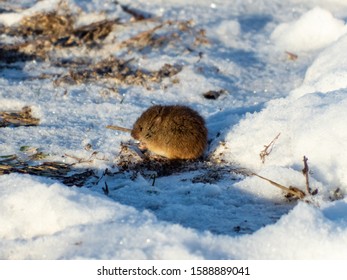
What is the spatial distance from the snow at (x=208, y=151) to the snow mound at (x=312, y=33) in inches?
0.6

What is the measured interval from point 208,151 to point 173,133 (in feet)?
→ 1.18

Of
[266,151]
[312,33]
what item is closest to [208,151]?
[266,151]

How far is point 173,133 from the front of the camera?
16.3 feet

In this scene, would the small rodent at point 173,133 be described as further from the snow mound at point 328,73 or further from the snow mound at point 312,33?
the snow mound at point 312,33

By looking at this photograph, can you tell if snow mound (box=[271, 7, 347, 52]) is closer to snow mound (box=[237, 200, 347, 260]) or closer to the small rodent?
the small rodent

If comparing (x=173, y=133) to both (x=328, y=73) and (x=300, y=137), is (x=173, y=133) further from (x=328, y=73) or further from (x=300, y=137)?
(x=328, y=73)

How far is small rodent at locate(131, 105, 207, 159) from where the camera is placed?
4.88 m

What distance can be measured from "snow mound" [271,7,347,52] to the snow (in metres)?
0.01

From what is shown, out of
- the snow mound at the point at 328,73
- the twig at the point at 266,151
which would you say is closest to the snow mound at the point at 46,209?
the twig at the point at 266,151

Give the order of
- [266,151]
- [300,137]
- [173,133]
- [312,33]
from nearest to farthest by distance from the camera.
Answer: [300,137] → [266,151] → [173,133] → [312,33]

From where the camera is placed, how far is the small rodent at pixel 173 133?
192 inches

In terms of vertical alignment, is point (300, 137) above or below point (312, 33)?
above

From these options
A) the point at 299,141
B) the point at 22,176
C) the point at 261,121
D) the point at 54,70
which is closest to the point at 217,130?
the point at 261,121

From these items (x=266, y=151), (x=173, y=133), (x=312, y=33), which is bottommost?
(x=312, y=33)
